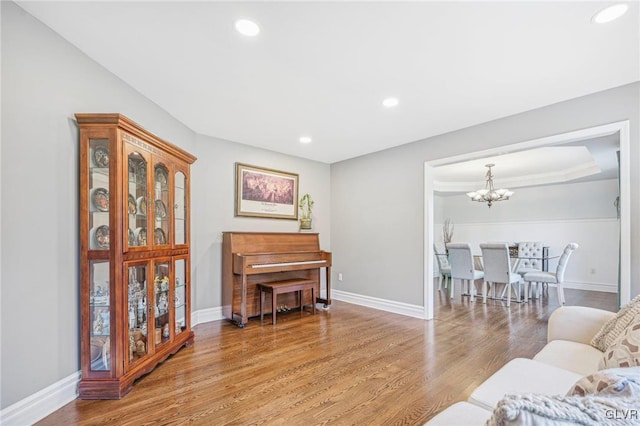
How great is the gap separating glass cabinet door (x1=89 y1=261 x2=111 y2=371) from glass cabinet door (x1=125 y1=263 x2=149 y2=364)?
16 centimetres

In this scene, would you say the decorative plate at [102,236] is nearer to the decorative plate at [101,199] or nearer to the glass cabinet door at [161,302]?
the decorative plate at [101,199]

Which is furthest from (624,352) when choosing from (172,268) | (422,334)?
(172,268)

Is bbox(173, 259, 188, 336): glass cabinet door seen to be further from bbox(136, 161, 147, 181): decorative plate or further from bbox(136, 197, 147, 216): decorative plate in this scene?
bbox(136, 161, 147, 181): decorative plate

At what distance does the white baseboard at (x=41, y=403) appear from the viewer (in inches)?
67.7

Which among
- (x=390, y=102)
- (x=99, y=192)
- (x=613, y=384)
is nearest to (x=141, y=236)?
(x=99, y=192)

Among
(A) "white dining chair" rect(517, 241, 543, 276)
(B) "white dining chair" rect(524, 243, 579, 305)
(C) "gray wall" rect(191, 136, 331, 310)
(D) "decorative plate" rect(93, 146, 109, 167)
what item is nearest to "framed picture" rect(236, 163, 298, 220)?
(C) "gray wall" rect(191, 136, 331, 310)

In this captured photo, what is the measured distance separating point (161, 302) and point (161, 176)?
1.14 metres

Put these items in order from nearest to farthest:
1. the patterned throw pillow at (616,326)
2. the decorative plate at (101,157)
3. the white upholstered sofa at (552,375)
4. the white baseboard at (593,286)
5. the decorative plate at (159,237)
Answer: the white upholstered sofa at (552,375)
the patterned throw pillow at (616,326)
the decorative plate at (101,157)
the decorative plate at (159,237)
the white baseboard at (593,286)

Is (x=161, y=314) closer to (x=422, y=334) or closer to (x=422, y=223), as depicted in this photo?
(x=422, y=334)

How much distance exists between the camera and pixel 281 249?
445cm

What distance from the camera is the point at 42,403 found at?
1.88 metres

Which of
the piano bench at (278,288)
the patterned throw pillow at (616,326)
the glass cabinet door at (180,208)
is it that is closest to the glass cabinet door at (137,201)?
the glass cabinet door at (180,208)

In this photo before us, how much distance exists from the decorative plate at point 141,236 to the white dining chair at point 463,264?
4.81m

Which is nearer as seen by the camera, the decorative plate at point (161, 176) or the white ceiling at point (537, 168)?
the decorative plate at point (161, 176)
